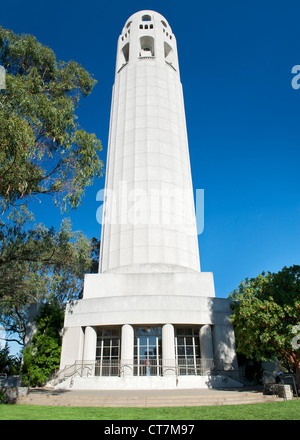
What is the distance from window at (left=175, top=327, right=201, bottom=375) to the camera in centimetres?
2175

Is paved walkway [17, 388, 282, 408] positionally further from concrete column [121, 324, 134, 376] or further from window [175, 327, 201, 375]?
window [175, 327, 201, 375]

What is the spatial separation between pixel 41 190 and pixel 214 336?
15.7 m

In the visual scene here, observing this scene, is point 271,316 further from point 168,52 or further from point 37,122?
point 168,52

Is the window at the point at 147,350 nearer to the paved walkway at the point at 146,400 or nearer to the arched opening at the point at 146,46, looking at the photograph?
the paved walkway at the point at 146,400

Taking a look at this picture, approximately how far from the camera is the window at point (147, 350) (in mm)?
20953

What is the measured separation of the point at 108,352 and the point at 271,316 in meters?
12.5

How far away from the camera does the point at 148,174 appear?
30.2 m

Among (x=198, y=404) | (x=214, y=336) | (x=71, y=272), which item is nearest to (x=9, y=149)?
(x=198, y=404)

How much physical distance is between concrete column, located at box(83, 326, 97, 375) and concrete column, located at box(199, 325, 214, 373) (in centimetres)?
762

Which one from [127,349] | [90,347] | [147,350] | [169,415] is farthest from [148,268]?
[169,415]

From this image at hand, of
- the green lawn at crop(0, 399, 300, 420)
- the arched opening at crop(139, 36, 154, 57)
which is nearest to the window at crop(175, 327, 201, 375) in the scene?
the green lawn at crop(0, 399, 300, 420)

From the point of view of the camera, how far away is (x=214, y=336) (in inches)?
891

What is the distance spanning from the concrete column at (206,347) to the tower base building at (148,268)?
7cm

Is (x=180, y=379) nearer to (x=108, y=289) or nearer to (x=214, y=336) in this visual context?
(x=214, y=336)
